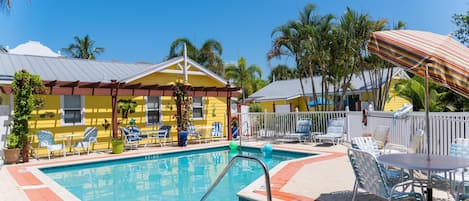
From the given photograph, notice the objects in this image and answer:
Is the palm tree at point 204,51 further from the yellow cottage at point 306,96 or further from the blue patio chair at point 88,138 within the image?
the blue patio chair at point 88,138

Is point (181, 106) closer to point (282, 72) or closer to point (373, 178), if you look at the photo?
point (373, 178)

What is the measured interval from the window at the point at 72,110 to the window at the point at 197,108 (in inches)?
196

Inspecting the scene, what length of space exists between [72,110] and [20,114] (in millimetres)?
2492

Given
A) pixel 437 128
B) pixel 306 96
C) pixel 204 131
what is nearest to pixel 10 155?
pixel 204 131

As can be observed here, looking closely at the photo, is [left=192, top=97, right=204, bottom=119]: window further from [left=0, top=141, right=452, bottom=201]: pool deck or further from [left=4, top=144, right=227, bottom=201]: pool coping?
[left=0, top=141, right=452, bottom=201]: pool deck

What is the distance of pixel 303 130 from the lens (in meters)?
13.6

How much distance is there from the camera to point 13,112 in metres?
11.1

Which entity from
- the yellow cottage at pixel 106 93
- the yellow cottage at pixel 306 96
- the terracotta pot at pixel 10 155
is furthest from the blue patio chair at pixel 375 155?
the yellow cottage at pixel 306 96

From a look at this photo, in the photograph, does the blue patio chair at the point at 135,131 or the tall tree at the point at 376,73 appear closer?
the blue patio chair at the point at 135,131

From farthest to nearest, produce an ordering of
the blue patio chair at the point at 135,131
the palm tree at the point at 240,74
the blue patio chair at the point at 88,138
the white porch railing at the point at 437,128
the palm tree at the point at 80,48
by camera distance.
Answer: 1. the palm tree at the point at 80,48
2. the palm tree at the point at 240,74
3. the blue patio chair at the point at 135,131
4. the blue patio chair at the point at 88,138
5. the white porch railing at the point at 437,128

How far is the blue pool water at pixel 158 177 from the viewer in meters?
7.18

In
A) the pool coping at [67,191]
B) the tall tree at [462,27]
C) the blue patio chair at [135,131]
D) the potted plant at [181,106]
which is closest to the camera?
the pool coping at [67,191]

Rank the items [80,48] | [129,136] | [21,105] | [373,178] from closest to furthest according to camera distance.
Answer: [373,178]
[21,105]
[129,136]
[80,48]

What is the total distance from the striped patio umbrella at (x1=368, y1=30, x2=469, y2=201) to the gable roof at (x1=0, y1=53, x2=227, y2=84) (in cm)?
1151
